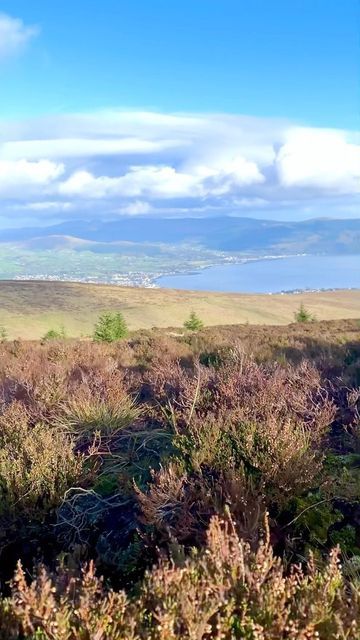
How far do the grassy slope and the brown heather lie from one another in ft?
144

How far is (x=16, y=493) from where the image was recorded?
181 inches

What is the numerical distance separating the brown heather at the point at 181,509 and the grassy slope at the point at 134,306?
43.9 meters

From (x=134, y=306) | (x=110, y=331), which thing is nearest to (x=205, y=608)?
(x=110, y=331)

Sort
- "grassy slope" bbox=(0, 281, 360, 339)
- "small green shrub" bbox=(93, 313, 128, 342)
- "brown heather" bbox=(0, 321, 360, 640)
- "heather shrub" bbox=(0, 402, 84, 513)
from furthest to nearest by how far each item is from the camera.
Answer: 1. "grassy slope" bbox=(0, 281, 360, 339)
2. "small green shrub" bbox=(93, 313, 128, 342)
3. "heather shrub" bbox=(0, 402, 84, 513)
4. "brown heather" bbox=(0, 321, 360, 640)

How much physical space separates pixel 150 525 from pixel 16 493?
1281mm

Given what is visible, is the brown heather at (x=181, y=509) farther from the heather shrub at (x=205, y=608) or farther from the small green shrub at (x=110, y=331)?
the small green shrub at (x=110, y=331)

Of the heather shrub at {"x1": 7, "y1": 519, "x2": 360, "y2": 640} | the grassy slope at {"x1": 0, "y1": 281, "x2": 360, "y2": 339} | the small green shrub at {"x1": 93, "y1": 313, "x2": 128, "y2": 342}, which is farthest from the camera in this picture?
the grassy slope at {"x1": 0, "y1": 281, "x2": 360, "y2": 339}

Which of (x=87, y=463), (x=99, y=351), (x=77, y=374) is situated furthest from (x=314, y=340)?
(x=87, y=463)

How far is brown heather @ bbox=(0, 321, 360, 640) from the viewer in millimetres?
2715

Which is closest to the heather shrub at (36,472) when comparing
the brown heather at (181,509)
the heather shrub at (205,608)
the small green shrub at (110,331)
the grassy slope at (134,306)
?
the brown heather at (181,509)

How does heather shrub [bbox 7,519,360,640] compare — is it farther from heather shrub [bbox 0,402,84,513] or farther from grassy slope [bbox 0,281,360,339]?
grassy slope [bbox 0,281,360,339]

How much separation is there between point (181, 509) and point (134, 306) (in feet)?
199

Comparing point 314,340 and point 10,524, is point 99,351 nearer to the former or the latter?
point 314,340

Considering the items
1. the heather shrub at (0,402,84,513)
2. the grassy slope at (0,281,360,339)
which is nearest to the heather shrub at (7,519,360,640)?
the heather shrub at (0,402,84,513)
